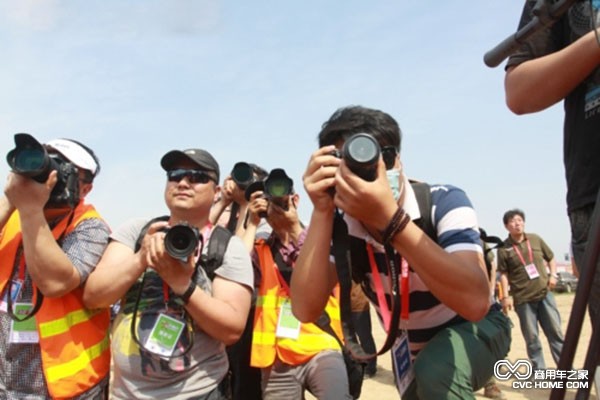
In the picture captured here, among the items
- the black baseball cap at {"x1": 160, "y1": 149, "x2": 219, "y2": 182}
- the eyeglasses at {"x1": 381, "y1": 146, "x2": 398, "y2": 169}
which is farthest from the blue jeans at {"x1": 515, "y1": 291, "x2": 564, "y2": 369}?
the eyeglasses at {"x1": 381, "y1": 146, "x2": 398, "y2": 169}

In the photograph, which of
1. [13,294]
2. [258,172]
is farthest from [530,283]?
[13,294]

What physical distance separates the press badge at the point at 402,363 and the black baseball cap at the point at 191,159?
1.54 metres

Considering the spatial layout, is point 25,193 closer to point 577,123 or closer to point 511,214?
point 577,123

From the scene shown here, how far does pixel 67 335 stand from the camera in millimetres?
2629

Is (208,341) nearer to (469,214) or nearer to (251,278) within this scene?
(251,278)

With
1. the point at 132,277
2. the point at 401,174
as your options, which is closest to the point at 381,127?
the point at 401,174

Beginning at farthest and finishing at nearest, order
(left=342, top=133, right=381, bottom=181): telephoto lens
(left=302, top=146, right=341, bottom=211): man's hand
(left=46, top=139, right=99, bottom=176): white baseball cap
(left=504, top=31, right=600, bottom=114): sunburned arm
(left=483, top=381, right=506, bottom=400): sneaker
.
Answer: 1. (left=483, top=381, right=506, bottom=400): sneaker
2. (left=46, top=139, right=99, bottom=176): white baseball cap
3. (left=302, top=146, right=341, bottom=211): man's hand
4. (left=342, top=133, right=381, bottom=181): telephoto lens
5. (left=504, top=31, right=600, bottom=114): sunburned arm

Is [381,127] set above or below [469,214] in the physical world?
above

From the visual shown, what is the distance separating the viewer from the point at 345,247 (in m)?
1.93

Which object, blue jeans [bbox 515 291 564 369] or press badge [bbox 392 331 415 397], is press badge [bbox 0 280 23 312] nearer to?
press badge [bbox 392 331 415 397]

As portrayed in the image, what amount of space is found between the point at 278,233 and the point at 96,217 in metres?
1.23

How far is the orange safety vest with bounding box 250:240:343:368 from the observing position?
11.2 ft

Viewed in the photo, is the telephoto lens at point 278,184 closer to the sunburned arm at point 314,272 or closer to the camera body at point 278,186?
the camera body at point 278,186
